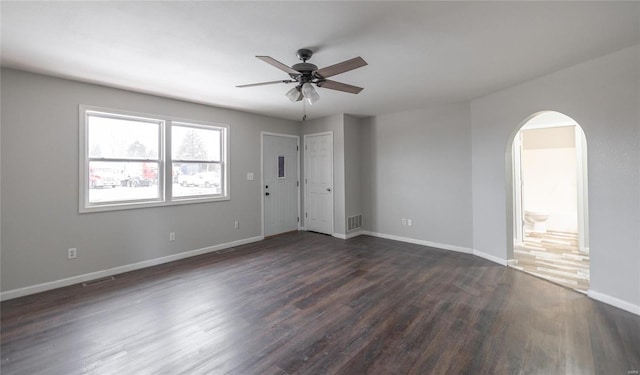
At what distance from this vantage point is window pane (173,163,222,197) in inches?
170

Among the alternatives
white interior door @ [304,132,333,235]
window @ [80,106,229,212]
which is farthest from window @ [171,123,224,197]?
white interior door @ [304,132,333,235]

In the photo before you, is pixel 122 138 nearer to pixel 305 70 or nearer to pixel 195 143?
pixel 195 143

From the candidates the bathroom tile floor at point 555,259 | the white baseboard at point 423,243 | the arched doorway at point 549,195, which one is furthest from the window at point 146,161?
the bathroom tile floor at point 555,259

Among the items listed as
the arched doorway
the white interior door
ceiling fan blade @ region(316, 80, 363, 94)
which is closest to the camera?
ceiling fan blade @ region(316, 80, 363, 94)

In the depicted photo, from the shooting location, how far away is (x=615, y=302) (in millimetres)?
2617

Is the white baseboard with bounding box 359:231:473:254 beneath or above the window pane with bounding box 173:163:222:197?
beneath

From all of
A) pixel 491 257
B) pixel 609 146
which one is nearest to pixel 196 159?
pixel 491 257

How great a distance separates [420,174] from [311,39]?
11.3ft

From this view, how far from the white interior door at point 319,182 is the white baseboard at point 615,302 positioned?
3.88 metres

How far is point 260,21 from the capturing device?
207 cm

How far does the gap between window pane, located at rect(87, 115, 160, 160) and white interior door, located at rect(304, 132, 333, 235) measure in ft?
9.73

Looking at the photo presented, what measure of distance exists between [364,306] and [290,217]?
352cm

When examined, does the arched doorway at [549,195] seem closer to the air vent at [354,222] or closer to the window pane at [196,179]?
the air vent at [354,222]

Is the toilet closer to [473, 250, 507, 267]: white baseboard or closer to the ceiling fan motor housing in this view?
[473, 250, 507, 267]: white baseboard
